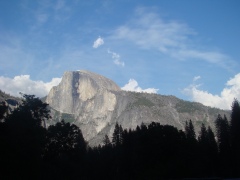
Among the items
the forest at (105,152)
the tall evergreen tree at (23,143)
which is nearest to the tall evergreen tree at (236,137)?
the forest at (105,152)

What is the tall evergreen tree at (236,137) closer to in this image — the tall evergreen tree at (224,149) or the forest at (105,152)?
the forest at (105,152)

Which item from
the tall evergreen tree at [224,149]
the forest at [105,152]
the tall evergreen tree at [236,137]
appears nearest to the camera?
the forest at [105,152]

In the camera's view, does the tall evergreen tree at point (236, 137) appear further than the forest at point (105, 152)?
Yes

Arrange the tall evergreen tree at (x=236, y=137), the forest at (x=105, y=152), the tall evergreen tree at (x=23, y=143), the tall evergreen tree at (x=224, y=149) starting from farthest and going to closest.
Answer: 1. the tall evergreen tree at (x=224, y=149)
2. the tall evergreen tree at (x=236, y=137)
3. the forest at (x=105, y=152)
4. the tall evergreen tree at (x=23, y=143)

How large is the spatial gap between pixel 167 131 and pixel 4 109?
3886 cm

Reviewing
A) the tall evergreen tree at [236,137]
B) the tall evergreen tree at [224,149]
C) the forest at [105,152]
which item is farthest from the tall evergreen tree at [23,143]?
the tall evergreen tree at [236,137]

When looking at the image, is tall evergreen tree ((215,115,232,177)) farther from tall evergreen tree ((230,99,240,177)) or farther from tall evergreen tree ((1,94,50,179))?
tall evergreen tree ((1,94,50,179))

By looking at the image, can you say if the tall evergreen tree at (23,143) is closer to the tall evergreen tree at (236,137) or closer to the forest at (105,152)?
the forest at (105,152)

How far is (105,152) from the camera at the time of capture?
10994 centimetres

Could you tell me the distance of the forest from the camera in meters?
40.1

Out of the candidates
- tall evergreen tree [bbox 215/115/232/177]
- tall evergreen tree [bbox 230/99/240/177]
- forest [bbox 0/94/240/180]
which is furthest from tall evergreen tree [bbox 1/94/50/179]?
tall evergreen tree [bbox 230/99/240/177]

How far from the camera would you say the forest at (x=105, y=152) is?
40078 millimetres

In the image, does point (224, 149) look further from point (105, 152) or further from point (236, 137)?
point (105, 152)

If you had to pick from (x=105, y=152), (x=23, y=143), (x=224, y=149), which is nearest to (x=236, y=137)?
(x=224, y=149)
